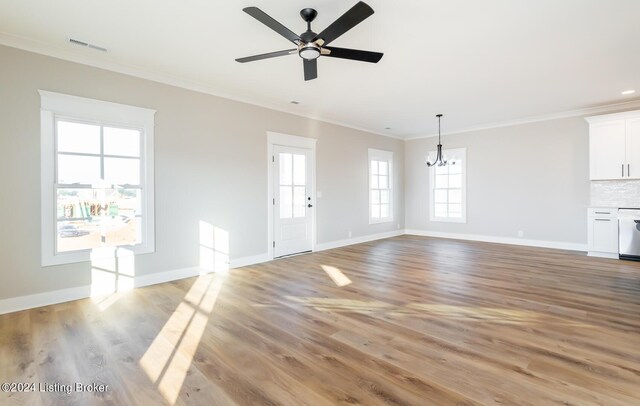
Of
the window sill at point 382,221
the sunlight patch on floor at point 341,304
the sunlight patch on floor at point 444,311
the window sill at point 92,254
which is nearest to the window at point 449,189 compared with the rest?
the window sill at point 382,221

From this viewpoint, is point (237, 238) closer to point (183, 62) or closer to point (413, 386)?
point (183, 62)


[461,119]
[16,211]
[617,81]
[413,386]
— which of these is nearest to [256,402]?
[413,386]

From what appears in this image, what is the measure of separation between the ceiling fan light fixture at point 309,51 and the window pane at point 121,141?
8.61 feet

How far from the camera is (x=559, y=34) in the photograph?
314 centimetres

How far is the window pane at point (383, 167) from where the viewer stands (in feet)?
26.6

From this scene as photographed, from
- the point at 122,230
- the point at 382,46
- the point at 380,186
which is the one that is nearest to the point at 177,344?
the point at 122,230

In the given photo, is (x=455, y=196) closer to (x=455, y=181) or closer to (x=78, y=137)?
(x=455, y=181)

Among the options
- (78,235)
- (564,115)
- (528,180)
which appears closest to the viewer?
(78,235)

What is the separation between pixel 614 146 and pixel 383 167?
14.8 feet

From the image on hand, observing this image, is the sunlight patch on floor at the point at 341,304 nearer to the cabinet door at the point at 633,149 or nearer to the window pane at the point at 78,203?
the window pane at the point at 78,203

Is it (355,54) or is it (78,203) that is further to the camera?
(78,203)

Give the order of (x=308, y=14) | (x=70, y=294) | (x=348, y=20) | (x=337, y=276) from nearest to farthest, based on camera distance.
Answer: (x=348, y=20) → (x=308, y=14) → (x=70, y=294) → (x=337, y=276)

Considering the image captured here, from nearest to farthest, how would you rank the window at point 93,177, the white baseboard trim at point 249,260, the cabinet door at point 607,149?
1. the window at point 93,177
2. the white baseboard trim at point 249,260
3. the cabinet door at point 607,149

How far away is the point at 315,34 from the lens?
2566mm
